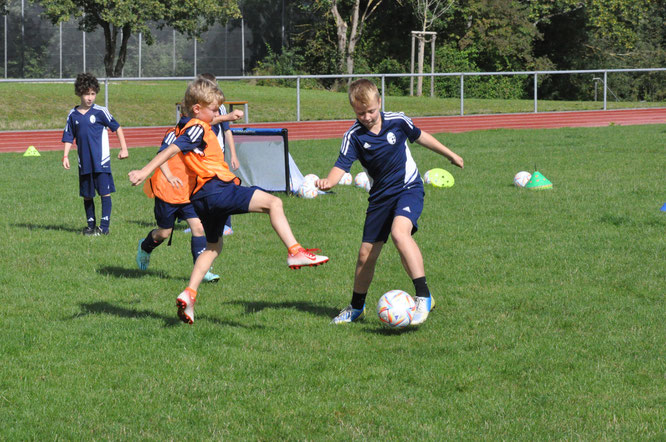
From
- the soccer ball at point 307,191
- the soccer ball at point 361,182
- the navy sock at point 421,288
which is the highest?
the soccer ball at point 361,182

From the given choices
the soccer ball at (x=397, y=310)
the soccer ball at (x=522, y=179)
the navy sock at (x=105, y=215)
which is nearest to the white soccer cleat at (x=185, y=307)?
the soccer ball at (x=397, y=310)

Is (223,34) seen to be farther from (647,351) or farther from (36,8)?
(647,351)

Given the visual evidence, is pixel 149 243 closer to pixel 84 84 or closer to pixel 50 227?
pixel 84 84

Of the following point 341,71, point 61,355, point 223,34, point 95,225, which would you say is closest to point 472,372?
point 61,355

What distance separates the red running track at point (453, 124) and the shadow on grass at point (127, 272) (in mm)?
15626

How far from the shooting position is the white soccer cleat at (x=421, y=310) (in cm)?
596

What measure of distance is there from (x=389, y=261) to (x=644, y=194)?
5337mm

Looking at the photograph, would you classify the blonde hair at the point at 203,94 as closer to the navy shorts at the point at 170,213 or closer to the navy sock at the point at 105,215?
the navy shorts at the point at 170,213

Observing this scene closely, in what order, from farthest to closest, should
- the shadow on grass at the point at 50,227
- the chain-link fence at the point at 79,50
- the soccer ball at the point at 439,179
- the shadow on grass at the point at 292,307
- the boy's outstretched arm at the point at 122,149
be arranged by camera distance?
the chain-link fence at the point at 79,50
the soccer ball at the point at 439,179
the shadow on grass at the point at 50,227
the boy's outstretched arm at the point at 122,149
the shadow on grass at the point at 292,307

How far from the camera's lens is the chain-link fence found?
45281 millimetres

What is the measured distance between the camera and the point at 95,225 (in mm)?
10211

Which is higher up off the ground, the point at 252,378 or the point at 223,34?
the point at 223,34

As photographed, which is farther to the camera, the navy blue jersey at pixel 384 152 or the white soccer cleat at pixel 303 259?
the navy blue jersey at pixel 384 152

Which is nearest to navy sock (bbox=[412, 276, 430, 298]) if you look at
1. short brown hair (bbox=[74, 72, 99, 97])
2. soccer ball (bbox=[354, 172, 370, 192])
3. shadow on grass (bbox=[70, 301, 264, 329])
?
shadow on grass (bbox=[70, 301, 264, 329])
